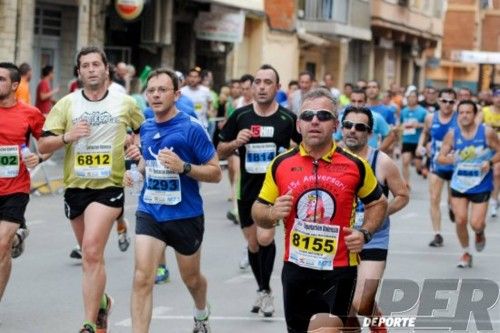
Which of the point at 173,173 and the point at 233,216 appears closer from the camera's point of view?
the point at 173,173

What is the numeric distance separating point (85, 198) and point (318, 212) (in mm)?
2833

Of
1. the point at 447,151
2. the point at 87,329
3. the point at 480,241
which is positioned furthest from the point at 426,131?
the point at 87,329

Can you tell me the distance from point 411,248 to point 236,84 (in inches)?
429

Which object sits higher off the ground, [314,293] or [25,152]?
[25,152]

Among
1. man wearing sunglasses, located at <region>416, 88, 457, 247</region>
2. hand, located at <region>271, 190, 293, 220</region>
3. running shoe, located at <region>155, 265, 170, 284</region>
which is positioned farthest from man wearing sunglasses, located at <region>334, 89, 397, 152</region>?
hand, located at <region>271, 190, 293, 220</region>

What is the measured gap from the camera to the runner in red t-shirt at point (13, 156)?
955 cm

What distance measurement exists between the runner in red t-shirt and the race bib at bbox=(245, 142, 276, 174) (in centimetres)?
204

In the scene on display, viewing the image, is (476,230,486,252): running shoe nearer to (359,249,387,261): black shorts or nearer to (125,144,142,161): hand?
(359,249,387,261): black shorts

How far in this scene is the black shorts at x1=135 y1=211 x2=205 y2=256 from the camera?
341 inches

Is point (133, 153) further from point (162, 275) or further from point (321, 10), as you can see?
point (321, 10)

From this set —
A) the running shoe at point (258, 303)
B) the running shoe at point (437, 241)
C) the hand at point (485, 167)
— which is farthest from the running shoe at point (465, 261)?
the running shoe at point (258, 303)

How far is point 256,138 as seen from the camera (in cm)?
1117

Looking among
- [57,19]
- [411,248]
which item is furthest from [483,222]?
[57,19]

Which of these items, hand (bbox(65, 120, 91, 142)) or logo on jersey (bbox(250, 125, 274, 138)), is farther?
logo on jersey (bbox(250, 125, 274, 138))
